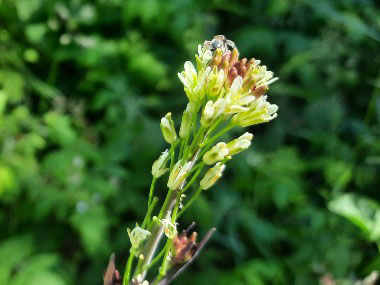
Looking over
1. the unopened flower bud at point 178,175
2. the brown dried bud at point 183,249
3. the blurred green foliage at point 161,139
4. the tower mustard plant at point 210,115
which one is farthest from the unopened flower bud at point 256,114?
the blurred green foliage at point 161,139

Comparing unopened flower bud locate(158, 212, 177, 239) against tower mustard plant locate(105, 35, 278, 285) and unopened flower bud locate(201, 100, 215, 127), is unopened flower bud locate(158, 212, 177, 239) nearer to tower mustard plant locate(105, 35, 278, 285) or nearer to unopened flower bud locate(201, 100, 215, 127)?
tower mustard plant locate(105, 35, 278, 285)

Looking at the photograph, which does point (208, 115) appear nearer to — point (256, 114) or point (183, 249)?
point (256, 114)

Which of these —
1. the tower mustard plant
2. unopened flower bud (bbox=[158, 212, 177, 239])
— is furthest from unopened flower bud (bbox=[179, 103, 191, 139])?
unopened flower bud (bbox=[158, 212, 177, 239])

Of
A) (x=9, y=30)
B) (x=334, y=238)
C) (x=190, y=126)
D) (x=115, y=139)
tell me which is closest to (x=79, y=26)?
(x=9, y=30)

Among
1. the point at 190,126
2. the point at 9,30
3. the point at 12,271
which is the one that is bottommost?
the point at 12,271

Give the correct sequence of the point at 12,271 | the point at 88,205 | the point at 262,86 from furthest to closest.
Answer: the point at 88,205 → the point at 12,271 → the point at 262,86

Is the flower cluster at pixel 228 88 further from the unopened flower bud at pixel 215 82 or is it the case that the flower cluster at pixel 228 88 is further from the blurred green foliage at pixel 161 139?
the blurred green foliage at pixel 161 139

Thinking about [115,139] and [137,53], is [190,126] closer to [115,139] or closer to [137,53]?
[115,139]
